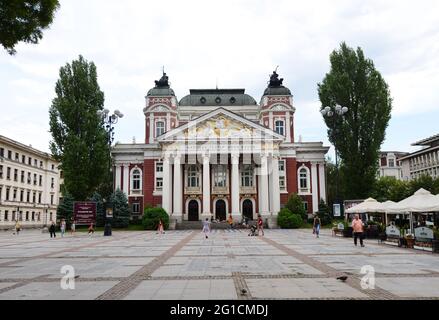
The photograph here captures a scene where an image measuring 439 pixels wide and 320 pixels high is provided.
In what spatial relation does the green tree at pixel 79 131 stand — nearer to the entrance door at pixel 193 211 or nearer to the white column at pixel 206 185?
the white column at pixel 206 185

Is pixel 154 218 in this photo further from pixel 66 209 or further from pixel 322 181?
pixel 322 181

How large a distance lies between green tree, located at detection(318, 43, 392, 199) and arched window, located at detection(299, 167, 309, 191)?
16408mm

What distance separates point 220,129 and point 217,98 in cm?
1432

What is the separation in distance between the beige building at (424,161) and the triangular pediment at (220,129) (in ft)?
102

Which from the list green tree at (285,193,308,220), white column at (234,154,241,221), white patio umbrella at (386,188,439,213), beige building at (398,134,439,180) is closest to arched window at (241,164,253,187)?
white column at (234,154,241,221)

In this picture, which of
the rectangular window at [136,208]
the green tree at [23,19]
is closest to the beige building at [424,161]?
the rectangular window at [136,208]

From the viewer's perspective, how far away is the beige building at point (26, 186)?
57250mm

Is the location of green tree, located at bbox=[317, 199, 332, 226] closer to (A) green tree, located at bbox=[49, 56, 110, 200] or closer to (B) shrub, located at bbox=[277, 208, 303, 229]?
(B) shrub, located at bbox=[277, 208, 303, 229]

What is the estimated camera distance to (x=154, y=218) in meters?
45.5

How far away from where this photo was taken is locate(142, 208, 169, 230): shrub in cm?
4547

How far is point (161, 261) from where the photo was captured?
1512 cm
